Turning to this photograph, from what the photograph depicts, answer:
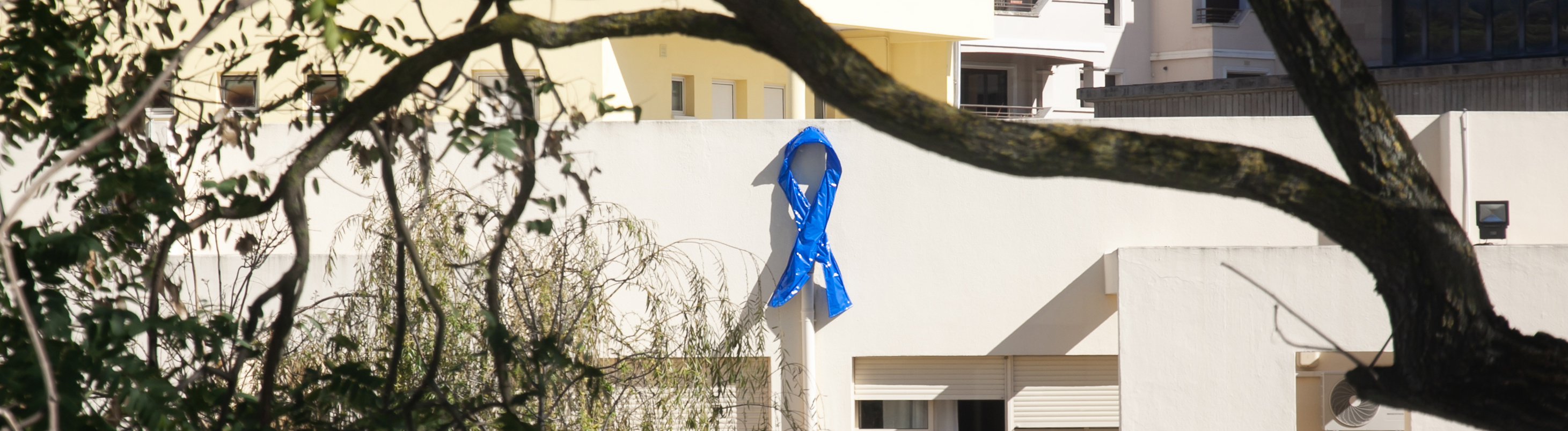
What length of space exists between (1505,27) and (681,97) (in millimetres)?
9796

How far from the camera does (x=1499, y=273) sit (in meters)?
9.82

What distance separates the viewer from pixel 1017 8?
95.0ft

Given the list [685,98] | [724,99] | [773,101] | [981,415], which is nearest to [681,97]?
[685,98]

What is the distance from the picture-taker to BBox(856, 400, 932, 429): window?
12.0 meters

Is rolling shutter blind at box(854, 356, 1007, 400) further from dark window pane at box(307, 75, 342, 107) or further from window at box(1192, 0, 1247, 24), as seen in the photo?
window at box(1192, 0, 1247, 24)

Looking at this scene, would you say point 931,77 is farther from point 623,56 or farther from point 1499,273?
point 1499,273

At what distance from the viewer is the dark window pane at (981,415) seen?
39.2 ft

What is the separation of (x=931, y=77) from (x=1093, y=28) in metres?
11.0

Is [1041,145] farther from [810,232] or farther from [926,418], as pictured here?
[926,418]

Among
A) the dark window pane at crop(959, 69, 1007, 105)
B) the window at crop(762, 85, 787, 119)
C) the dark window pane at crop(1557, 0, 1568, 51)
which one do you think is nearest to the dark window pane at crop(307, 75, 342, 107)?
the window at crop(762, 85, 787, 119)

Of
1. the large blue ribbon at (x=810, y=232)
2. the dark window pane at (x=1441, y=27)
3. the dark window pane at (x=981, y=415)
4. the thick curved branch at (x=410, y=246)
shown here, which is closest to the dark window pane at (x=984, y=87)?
the dark window pane at (x=1441, y=27)

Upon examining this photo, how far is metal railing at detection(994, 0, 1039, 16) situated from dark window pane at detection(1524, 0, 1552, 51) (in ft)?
43.6

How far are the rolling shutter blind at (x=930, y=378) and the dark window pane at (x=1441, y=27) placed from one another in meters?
8.51

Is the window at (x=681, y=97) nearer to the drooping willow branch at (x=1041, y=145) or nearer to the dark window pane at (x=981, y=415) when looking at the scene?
the dark window pane at (x=981, y=415)
